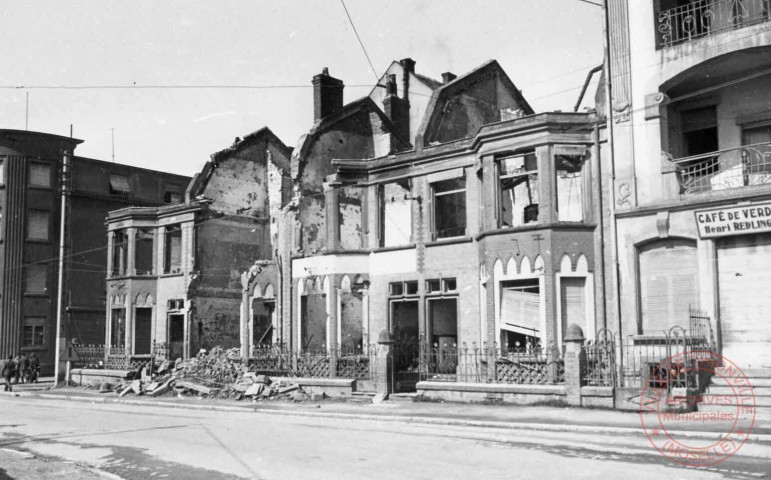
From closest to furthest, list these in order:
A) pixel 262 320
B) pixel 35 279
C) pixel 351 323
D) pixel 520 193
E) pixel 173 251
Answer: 1. pixel 520 193
2. pixel 351 323
3. pixel 262 320
4. pixel 173 251
5. pixel 35 279

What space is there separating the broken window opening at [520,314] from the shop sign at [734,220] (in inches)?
196

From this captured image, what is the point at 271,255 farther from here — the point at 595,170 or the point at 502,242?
the point at 595,170

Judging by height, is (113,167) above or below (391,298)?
above

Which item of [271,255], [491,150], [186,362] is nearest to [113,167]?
[271,255]

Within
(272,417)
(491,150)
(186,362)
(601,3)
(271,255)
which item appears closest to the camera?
(272,417)

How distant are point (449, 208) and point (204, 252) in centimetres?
1375

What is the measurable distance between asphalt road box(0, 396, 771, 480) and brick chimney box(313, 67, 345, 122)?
1712 cm

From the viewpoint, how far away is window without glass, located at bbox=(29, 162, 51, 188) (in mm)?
47375

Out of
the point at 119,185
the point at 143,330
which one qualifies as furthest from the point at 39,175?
the point at 143,330

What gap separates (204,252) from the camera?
36.1m

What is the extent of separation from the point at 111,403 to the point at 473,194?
14.9m

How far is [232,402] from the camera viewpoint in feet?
79.3

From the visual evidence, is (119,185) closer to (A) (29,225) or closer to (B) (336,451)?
(A) (29,225)

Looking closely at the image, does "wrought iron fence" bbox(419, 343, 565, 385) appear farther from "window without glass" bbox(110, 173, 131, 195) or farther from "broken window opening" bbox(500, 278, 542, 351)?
"window without glass" bbox(110, 173, 131, 195)
